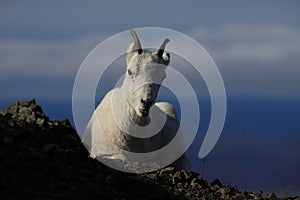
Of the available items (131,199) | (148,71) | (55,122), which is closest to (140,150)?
(148,71)

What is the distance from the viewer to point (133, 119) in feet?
49.5

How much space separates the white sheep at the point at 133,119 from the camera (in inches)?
568

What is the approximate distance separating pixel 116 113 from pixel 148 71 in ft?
4.75

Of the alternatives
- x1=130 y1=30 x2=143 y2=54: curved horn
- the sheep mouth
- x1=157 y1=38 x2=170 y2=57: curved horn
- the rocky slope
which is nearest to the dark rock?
the rocky slope

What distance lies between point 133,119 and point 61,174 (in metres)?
4.62

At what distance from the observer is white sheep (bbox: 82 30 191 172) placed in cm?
1443

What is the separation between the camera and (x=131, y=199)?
10.9 meters

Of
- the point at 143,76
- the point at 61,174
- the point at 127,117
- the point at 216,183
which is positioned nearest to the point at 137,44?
the point at 143,76

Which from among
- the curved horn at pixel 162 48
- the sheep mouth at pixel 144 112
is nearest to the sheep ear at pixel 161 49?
the curved horn at pixel 162 48

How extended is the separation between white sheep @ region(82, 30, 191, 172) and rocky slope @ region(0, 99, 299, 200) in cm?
129

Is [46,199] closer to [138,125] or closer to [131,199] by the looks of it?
[131,199]

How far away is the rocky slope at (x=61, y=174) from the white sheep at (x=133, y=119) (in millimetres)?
1287

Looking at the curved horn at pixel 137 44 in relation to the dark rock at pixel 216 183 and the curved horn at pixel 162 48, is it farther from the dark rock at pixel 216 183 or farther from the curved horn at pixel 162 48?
the dark rock at pixel 216 183

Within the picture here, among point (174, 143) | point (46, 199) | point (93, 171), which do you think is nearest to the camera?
point (46, 199)
